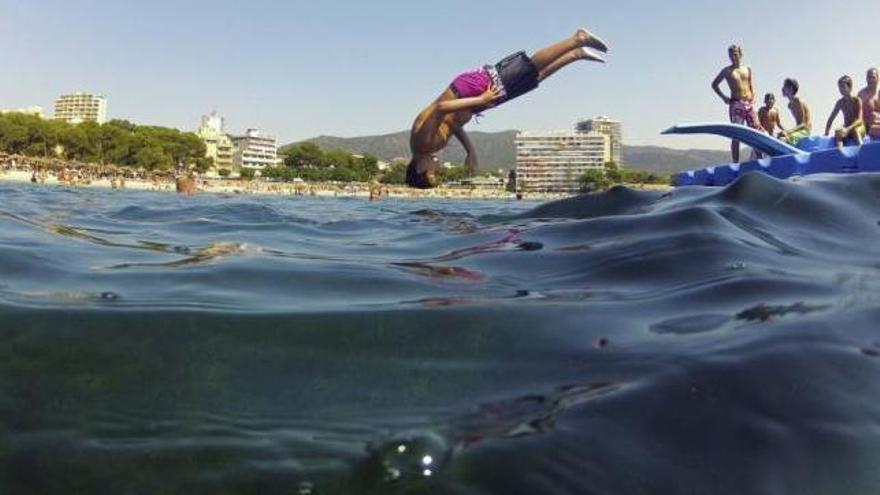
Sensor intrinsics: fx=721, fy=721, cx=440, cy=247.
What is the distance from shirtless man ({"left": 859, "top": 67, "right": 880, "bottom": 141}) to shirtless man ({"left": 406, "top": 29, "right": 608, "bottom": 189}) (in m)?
5.14

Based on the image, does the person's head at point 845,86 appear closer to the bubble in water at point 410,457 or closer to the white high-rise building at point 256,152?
the bubble in water at point 410,457

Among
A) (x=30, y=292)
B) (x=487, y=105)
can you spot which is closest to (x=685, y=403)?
(x=30, y=292)

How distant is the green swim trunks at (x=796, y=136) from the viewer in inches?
498

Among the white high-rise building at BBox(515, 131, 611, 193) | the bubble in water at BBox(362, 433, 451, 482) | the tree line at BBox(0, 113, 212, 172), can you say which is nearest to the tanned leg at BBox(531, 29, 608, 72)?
the bubble in water at BBox(362, 433, 451, 482)

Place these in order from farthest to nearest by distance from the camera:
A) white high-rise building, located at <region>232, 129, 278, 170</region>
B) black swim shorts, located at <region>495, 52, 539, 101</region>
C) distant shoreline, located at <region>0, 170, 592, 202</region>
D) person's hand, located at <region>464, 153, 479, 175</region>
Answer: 1. white high-rise building, located at <region>232, 129, 278, 170</region>
2. distant shoreline, located at <region>0, 170, 592, 202</region>
3. black swim shorts, located at <region>495, 52, 539, 101</region>
4. person's hand, located at <region>464, 153, 479, 175</region>

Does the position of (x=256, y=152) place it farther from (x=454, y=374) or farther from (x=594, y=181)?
(x=454, y=374)

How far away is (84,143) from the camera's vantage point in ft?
294

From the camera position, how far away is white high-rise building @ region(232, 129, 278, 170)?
181625 mm

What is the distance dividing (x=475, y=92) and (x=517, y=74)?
608mm

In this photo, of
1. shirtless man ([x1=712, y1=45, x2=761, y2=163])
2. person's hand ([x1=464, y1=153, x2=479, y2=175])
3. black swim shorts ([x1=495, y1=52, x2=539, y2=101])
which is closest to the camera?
person's hand ([x1=464, y1=153, x2=479, y2=175])

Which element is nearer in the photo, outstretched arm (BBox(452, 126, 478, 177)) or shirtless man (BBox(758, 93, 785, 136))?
outstretched arm (BBox(452, 126, 478, 177))

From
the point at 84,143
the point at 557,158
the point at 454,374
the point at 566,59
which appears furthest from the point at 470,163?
the point at 557,158

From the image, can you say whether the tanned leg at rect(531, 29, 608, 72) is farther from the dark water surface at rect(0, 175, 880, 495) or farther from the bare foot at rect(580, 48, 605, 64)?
the dark water surface at rect(0, 175, 880, 495)

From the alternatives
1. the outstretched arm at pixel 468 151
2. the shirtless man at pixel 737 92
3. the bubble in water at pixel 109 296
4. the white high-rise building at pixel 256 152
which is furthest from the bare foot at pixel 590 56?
the white high-rise building at pixel 256 152
